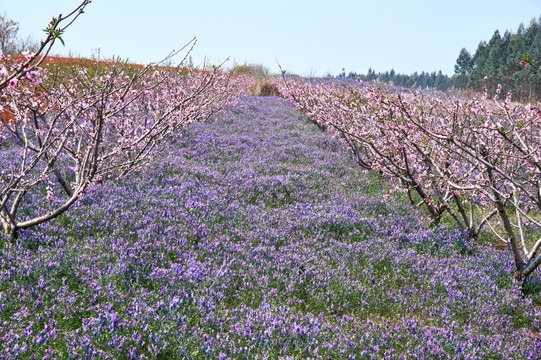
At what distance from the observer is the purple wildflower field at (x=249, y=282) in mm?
3627

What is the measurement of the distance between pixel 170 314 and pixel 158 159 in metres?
6.29

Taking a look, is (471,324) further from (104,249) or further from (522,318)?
(104,249)

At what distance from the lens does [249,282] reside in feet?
15.9

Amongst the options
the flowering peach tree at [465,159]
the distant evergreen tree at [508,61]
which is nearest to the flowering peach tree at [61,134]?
the flowering peach tree at [465,159]

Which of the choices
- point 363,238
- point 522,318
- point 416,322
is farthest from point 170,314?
point 522,318

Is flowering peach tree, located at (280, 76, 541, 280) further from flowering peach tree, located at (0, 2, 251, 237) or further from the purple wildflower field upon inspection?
flowering peach tree, located at (0, 2, 251, 237)

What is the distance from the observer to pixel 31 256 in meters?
4.56

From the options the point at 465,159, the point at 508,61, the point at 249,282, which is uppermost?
the point at 508,61

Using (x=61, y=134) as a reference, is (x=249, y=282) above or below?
below

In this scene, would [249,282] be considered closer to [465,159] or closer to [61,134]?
[61,134]

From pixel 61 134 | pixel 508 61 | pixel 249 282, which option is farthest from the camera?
pixel 508 61

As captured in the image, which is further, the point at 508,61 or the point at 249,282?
the point at 508,61

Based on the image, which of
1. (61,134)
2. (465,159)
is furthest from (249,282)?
(465,159)

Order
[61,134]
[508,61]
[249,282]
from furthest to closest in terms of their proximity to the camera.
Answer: [508,61] → [61,134] → [249,282]
